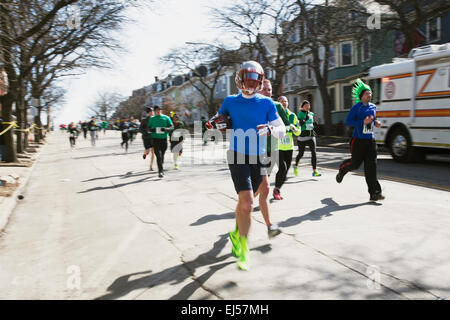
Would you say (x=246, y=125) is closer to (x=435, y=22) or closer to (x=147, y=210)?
(x=147, y=210)

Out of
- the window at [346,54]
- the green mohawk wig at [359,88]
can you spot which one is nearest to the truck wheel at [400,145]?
the green mohawk wig at [359,88]

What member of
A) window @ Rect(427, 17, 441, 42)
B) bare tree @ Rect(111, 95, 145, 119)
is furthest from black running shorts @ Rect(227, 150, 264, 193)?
bare tree @ Rect(111, 95, 145, 119)

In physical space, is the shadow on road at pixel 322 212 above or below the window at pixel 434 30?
below

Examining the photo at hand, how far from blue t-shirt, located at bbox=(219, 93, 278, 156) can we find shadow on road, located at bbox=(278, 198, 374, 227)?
1726 mm

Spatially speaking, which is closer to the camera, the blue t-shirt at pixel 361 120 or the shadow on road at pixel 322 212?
the shadow on road at pixel 322 212

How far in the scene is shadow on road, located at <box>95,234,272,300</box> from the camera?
11.0 feet

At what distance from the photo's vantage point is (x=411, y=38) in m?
18.9

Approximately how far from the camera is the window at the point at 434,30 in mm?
23297

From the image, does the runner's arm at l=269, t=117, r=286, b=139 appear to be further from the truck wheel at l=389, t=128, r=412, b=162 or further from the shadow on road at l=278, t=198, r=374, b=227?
the truck wheel at l=389, t=128, r=412, b=162

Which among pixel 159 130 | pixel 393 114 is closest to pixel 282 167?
pixel 159 130

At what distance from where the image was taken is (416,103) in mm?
11875

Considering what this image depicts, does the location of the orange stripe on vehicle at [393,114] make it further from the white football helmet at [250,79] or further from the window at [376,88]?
the white football helmet at [250,79]

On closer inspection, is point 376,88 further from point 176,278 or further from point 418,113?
point 176,278

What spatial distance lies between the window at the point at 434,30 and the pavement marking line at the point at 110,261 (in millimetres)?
23857
